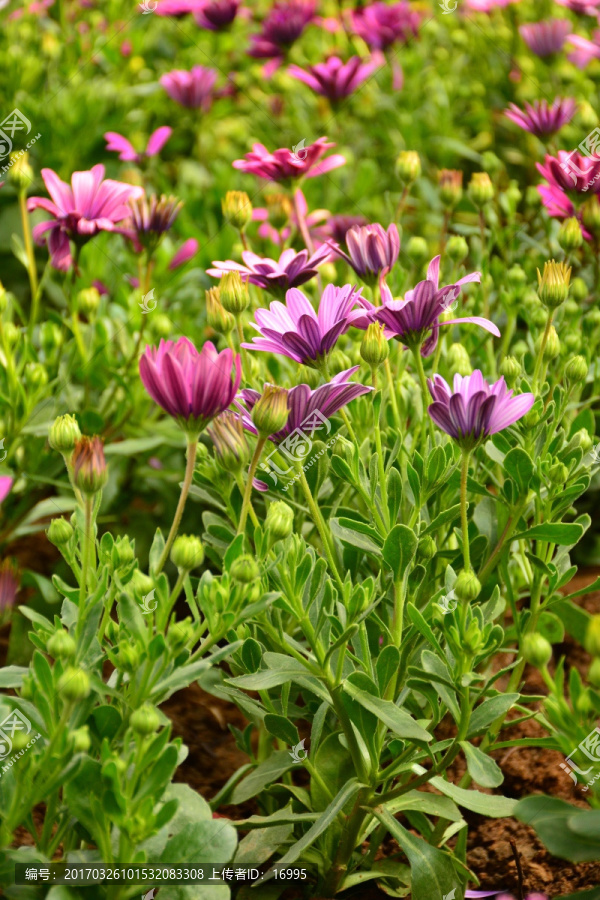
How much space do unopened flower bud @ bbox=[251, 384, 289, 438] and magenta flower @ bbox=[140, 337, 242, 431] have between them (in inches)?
1.2

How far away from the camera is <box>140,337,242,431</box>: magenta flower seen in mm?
934

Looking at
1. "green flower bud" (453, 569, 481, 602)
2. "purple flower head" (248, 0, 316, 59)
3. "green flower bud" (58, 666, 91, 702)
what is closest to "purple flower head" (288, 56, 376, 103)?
"purple flower head" (248, 0, 316, 59)

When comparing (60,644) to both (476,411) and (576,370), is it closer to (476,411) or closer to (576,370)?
(476,411)

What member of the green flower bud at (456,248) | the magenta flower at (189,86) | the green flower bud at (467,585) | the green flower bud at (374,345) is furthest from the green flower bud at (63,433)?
the magenta flower at (189,86)

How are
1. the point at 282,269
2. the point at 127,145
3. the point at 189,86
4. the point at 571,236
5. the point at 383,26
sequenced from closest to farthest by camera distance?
the point at 282,269
the point at 571,236
the point at 127,145
the point at 189,86
the point at 383,26

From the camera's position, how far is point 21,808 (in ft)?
2.92

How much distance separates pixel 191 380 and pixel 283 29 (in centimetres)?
209

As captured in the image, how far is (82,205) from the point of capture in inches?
59.5

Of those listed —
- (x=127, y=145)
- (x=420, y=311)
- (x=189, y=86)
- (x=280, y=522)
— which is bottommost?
(x=189, y=86)

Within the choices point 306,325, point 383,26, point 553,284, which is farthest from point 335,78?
point 306,325

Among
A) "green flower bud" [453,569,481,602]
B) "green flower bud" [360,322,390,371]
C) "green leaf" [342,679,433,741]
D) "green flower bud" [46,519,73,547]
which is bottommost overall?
"green leaf" [342,679,433,741]

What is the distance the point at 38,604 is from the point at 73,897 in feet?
2.46

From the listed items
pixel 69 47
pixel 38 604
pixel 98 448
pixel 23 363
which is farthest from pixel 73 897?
pixel 69 47

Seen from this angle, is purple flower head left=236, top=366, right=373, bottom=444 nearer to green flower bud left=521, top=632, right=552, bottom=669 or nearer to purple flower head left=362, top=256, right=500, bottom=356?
purple flower head left=362, top=256, right=500, bottom=356
